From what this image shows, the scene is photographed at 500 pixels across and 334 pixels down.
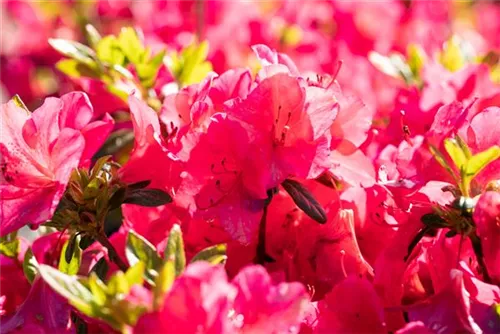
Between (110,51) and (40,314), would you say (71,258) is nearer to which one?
(40,314)

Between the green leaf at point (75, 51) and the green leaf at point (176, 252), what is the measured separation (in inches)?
20.0

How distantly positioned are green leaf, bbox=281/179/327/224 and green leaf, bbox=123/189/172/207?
0.44 feet

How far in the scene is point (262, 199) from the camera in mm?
943

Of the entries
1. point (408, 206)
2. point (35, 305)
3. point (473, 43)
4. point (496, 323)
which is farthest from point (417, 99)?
point (473, 43)

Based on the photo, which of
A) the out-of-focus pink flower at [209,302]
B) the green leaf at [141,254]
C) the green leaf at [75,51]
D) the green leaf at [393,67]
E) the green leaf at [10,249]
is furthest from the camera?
the green leaf at [393,67]

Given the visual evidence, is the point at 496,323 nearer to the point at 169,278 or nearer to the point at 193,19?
the point at 169,278

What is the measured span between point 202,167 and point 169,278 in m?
0.23

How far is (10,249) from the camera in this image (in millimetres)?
1040

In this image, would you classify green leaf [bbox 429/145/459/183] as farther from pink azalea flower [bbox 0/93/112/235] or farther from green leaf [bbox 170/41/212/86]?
green leaf [bbox 170/41/212/86]

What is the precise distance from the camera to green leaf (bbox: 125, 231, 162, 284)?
80cm

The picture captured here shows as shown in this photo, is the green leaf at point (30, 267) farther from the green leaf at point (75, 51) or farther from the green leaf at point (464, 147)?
the green leaf at point (464, 147)

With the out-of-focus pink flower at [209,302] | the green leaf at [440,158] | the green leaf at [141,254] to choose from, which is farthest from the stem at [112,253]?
the green leaf at [440,158]

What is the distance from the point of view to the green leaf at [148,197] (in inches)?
36.8

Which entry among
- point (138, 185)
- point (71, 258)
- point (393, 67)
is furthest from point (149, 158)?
point (393, 67)
